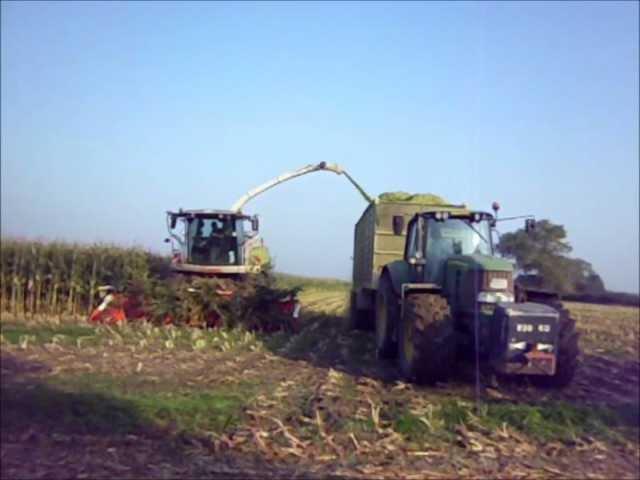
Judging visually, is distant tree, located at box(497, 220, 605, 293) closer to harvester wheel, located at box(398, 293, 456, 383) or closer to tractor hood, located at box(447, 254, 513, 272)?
tractor hood, located at box(447, 254, 513, 272)

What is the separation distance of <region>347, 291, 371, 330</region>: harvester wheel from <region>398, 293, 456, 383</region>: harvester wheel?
611cm

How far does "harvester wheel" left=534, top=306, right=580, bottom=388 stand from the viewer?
36.2 feet

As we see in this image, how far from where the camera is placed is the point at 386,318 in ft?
45.1

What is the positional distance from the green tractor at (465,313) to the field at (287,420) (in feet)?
1.36

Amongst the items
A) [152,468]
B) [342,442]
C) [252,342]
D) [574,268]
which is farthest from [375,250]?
[152,468]

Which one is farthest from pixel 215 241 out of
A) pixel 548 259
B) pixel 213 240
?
pixel 548 259

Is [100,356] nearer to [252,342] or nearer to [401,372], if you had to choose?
[252,342]

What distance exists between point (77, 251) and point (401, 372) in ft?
44.6

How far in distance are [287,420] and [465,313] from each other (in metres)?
3.71

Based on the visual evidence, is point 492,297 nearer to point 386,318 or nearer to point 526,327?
point 526,327

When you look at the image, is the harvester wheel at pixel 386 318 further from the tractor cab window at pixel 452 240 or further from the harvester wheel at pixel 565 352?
the harvester wheel at pixel 565 352

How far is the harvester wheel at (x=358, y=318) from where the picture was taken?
17875 mm

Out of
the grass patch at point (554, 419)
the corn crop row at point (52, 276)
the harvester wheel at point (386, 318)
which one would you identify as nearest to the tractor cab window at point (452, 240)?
the harvester wheel at point (386, 318)

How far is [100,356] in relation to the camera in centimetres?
1356
